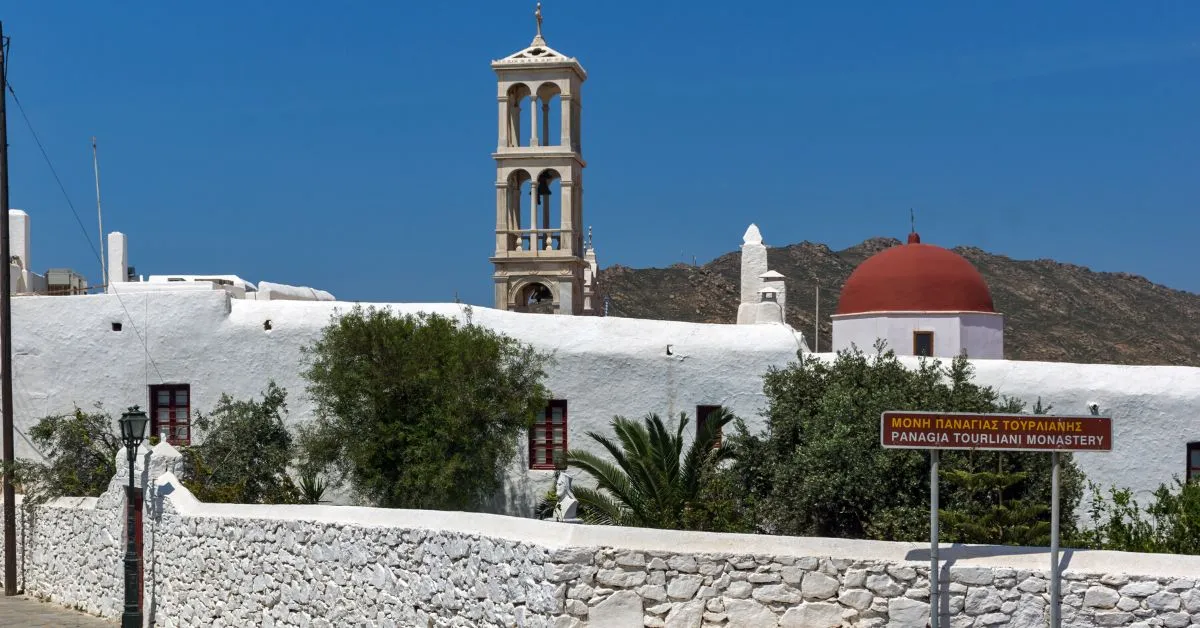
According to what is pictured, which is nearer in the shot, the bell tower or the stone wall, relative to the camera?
the stone wall

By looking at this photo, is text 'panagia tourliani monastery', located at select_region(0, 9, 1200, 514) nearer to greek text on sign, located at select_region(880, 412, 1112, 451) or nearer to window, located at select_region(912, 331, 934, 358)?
window, located at select_region(912, 331, 934, 358)

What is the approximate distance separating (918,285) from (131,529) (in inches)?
619

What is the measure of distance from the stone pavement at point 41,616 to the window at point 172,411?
3.86 meters

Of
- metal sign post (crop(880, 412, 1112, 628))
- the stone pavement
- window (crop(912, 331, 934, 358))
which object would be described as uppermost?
window (crop(912, 331, 934, 358))

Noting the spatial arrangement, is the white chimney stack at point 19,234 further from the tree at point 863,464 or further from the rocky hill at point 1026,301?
the rocky hill at point 1026,301

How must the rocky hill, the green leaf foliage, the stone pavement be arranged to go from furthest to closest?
1. the rocky hill
2. the stone pavement
3. the green leaf foliage

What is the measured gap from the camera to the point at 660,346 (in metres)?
23.2

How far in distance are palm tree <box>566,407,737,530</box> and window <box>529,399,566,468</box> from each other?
2506 mm

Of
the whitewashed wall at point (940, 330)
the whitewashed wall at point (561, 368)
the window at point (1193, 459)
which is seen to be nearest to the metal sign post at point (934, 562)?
the whitewashed wall at point (561, 368)

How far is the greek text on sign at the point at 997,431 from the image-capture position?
979 centimetres

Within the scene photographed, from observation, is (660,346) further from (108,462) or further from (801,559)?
(801,559)

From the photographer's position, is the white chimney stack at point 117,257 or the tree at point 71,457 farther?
the white chimney stack at point 117,257

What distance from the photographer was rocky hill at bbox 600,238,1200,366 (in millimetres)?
61625

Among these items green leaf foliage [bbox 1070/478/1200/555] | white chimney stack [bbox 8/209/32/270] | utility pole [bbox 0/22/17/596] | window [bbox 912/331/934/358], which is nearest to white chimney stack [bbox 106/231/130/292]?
white chimney stack [bbox 8/209/32/270]
